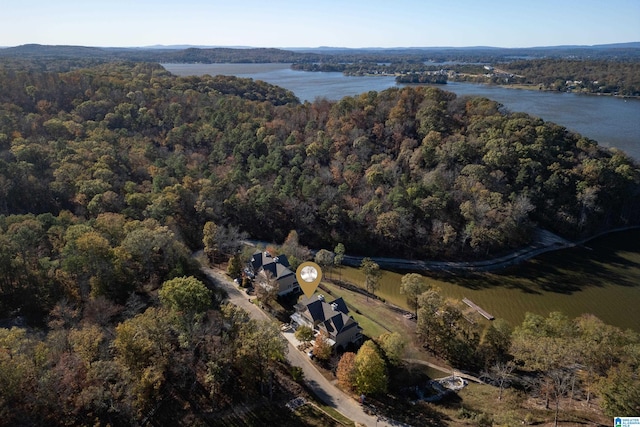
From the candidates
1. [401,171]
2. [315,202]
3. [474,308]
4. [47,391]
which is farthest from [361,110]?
[47,391]

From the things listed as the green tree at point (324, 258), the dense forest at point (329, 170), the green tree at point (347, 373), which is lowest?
the green tree at point (347, 373)

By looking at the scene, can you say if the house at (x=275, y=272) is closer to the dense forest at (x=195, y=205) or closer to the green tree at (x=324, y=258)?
the green tree at (x=324, y=258)

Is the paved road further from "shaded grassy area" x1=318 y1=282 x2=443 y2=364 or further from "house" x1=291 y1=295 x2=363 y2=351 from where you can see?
"shaded grassy area" x1=318 y1=282 x2=443 y2=364

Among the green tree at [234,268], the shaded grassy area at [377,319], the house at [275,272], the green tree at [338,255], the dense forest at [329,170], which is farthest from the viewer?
the dense forest at [329,170]

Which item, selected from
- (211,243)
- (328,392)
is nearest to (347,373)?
(328,392)

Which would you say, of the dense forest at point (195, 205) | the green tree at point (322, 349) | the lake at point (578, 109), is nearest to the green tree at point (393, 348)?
the green tree at point (322, 349)

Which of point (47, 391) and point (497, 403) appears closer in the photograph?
point (47, 391)

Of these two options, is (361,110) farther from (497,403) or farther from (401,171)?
(497,403)
